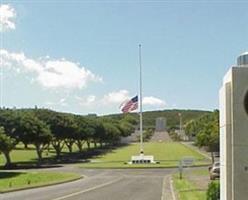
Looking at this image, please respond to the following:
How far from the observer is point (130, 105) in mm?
69875

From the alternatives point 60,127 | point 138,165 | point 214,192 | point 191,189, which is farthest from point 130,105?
point 214,192

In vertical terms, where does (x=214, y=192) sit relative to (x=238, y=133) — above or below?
below

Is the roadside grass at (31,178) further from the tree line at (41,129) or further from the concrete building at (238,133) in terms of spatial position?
the concrete building at (238,133)

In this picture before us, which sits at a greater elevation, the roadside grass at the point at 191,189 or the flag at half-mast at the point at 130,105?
the flag at half-mast at the point at 130,105

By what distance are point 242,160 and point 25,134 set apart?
61.3 m

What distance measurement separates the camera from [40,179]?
1836 inches

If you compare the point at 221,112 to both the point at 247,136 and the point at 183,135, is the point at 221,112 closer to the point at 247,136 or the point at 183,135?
the point at 247,136

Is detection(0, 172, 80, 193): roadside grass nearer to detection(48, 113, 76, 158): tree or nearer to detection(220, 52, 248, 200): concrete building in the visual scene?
detection(48, 113, 76, 158): tree

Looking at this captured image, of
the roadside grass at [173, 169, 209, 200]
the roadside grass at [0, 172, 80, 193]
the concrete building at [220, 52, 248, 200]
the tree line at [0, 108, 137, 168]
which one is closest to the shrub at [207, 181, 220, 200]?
the concrete building at [220, 52, 248, 200]

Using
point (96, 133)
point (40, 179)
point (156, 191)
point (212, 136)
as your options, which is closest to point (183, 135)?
point (96, 133)

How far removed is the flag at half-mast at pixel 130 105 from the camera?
6919cm

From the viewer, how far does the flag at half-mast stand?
227 feet

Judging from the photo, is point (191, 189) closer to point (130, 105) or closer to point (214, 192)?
point (214, 192)

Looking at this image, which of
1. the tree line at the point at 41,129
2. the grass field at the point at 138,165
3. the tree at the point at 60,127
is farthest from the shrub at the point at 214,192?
the tree at the point at 60,127
